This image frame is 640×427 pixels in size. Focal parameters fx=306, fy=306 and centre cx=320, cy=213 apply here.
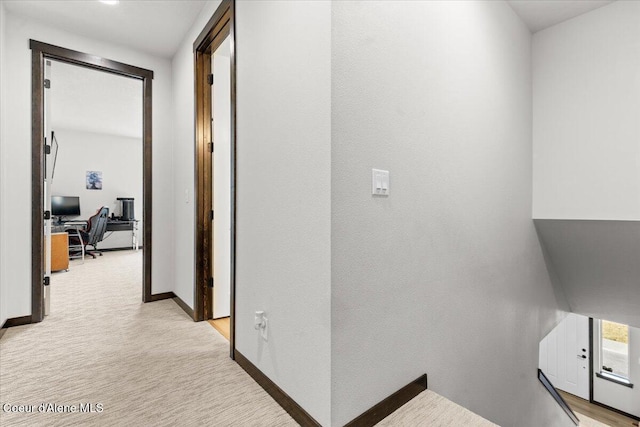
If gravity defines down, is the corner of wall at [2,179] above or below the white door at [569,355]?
above

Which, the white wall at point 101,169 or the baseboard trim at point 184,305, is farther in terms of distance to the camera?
the white wall at point 101,169

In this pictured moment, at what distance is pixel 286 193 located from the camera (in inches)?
60.9

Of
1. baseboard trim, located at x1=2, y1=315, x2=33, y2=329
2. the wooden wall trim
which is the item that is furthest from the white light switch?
baseboard trim, located at x1=2, y1=315, x2=33, y2=329

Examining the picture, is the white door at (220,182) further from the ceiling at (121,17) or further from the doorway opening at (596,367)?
the doorway opening at (596,367)

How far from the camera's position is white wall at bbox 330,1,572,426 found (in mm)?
1331

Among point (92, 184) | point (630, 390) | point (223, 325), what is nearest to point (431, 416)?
point (223, 325)

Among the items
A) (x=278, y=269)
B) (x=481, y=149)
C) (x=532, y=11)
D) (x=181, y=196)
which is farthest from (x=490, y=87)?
(x=181, y=196)

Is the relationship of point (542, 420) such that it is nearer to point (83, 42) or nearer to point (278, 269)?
point (278, 269)

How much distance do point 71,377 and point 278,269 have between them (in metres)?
1.47

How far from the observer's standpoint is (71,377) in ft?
6.02

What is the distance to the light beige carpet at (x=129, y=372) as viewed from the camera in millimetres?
1495

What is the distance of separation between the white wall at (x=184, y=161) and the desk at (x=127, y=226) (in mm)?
5111

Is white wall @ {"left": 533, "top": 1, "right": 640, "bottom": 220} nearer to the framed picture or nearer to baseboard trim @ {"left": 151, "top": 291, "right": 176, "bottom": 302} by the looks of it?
baseboard trim @ {"left": 151, "top": 291, "right": 176, "bottom": 302}

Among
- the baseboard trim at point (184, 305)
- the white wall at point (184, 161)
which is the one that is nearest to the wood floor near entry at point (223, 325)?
the baseboard trim at point (184, 305)
